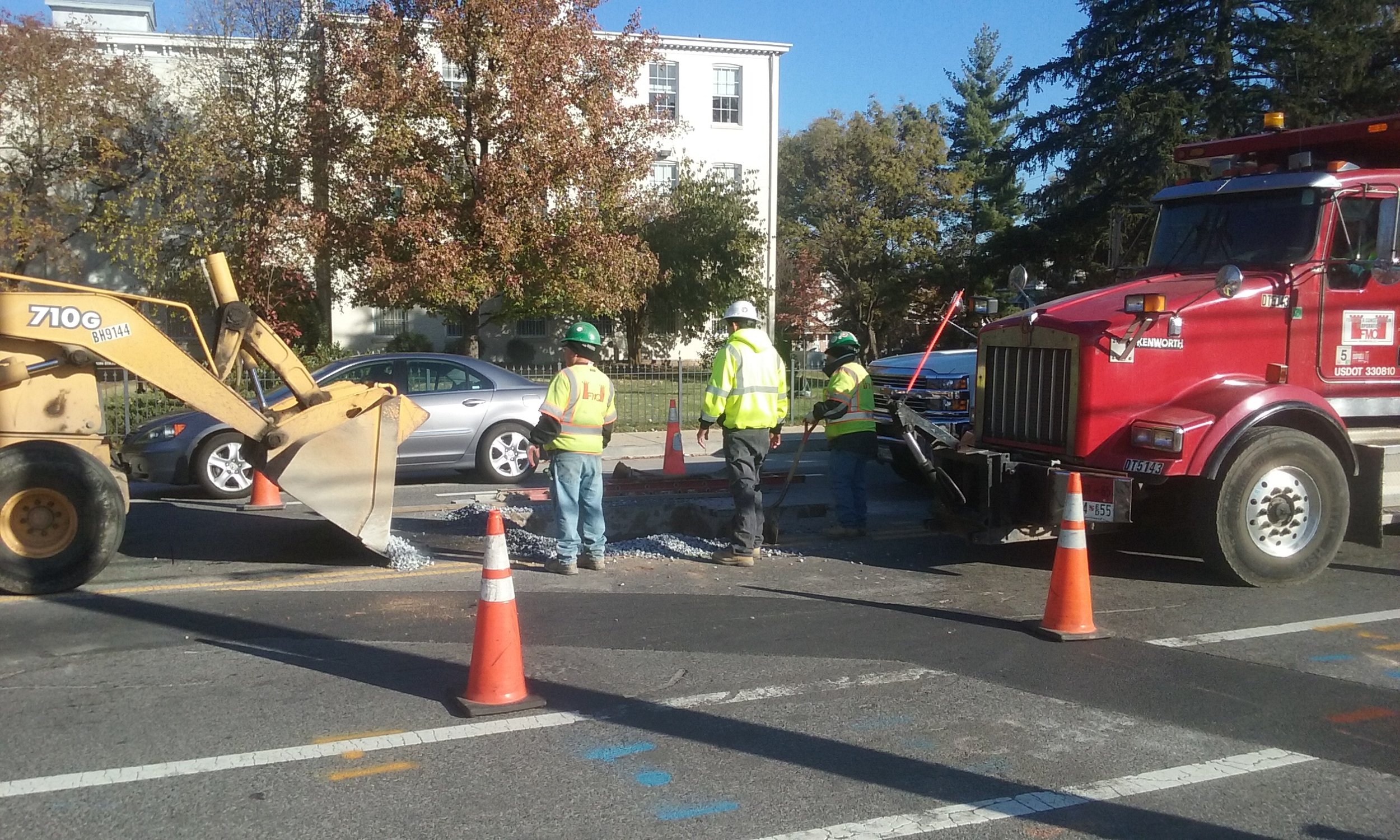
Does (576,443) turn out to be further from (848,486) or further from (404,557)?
(848,486)

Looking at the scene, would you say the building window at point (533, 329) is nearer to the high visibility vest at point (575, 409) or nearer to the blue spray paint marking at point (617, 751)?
the high visibility vest at point (575, 409)

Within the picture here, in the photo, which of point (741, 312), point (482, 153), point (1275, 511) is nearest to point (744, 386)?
point (741, 312)

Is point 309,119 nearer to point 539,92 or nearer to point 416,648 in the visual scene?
point 539,92

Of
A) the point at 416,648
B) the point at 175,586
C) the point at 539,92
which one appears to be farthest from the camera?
the point at 539,92

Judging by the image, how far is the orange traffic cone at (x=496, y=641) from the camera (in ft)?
17.2

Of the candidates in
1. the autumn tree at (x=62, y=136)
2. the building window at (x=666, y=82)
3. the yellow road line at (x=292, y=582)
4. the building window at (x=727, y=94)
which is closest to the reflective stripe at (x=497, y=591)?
the yellow road line at (x=292, y=582)

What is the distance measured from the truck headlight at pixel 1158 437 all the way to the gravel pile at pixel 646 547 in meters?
2.73

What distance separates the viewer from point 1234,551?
773 cm

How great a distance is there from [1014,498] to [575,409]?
10.3 feet

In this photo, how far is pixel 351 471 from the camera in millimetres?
7922

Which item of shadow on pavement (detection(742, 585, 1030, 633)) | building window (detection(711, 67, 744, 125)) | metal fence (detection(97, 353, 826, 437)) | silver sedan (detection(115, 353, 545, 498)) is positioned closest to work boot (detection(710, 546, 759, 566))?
shadow on pavement (detection(742, 585, 1030, 633))

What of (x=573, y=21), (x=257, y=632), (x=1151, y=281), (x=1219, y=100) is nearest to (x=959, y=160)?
(x=1219, y=100)

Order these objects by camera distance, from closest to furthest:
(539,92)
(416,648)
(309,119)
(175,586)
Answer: (416,648) < (175,586) < (539,92) < (309,119)

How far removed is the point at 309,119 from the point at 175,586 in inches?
678
